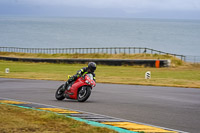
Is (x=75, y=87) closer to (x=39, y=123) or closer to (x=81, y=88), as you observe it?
(x=81, y=88)

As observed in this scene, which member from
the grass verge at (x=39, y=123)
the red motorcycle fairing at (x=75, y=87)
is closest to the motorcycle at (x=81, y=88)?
the red motorcycle fairing at (x=75, y=87)

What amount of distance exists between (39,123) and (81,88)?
482 centimetres

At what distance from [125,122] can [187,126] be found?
56.6 inches

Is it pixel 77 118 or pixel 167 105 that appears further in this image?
pixel 167 105

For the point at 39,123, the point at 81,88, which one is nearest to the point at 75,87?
the point at 81,88

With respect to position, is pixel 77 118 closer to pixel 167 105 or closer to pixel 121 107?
pixel 121 107

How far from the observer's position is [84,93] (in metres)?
13.9

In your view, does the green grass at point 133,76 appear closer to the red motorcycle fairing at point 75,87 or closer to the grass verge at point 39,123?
the red motorcycle fairing at point 75,87

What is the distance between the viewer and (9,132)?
25.7 feet

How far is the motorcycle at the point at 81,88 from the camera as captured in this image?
13422mm

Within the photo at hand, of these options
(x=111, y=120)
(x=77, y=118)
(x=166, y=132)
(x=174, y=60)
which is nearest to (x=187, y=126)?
(x=166, y=132)

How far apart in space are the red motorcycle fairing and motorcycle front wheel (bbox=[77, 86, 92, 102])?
0.42 ft

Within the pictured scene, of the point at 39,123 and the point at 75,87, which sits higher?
the point at 75,87

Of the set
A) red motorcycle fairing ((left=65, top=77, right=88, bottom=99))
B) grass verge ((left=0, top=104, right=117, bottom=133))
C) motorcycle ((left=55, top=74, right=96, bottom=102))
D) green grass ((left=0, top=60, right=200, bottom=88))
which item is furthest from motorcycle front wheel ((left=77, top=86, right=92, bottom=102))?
green grass ((left=0, top=60, right=200, bottom=88))
